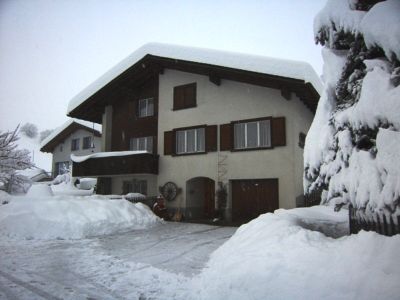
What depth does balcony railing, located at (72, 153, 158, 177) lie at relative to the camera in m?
17.6

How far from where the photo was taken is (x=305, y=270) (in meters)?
4.37

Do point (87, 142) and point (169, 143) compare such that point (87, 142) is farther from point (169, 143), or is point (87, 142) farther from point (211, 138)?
point (211, 138)

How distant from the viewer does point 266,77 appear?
14492 mm

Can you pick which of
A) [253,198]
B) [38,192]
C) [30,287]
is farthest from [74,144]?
[30,287]

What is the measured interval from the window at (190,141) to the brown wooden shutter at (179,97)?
59.2 inches

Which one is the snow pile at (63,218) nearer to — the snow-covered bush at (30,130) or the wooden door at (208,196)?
the wooden door at (208,196)

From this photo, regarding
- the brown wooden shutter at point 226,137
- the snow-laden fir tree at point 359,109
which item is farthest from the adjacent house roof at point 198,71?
the snow-laden fir tree at point 359,109

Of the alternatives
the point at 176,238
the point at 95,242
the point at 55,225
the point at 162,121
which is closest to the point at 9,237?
the point at 55,225

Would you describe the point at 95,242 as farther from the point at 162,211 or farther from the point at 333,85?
the point at 333,85

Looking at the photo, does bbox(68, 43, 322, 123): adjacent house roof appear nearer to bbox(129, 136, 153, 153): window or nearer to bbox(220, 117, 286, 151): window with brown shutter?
bbox(220, 117, 286, 151): window with brown shutter

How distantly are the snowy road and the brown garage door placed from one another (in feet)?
15.3

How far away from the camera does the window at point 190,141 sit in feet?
57.5

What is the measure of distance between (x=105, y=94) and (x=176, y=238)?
13.3 meters

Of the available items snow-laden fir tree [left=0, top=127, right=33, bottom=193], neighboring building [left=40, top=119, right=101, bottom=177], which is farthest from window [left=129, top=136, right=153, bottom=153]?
neighboring building [left=40, top=119, right=101, bottom=177]
